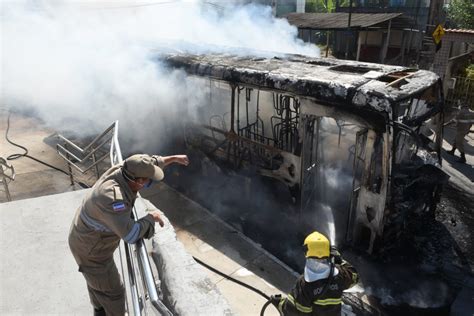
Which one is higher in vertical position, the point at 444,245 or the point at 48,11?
the point at 48,11

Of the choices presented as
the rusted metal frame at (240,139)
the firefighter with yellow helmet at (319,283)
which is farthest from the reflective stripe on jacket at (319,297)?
the rusted metal frame at (240,139)

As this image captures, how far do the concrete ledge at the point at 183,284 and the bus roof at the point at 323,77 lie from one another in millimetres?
2797

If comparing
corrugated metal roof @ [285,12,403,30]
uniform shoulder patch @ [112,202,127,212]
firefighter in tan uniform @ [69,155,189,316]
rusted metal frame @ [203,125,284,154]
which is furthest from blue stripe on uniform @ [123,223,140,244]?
corrugated metal roof @ [285,12,403,30]

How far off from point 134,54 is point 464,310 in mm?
7952

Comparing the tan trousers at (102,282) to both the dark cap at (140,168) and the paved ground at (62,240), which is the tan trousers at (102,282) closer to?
the paved ground at (62,240)

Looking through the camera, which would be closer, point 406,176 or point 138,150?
point 406,176

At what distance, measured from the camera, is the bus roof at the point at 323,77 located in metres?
4.79

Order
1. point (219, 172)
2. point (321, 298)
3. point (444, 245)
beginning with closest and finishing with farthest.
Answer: point (321, 298)
point (444, 245)
point (219, 172)

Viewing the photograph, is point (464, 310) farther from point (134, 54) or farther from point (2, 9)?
point (2, 9)

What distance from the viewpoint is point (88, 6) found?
13594mm

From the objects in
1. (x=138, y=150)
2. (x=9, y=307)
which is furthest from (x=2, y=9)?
(x=9, y=307)

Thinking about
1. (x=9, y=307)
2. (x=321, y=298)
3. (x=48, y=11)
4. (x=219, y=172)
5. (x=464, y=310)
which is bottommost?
(x=464, y=310)

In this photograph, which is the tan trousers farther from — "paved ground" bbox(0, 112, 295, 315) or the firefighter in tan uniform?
"paved ground" bbox(0, 112, 295, 315)

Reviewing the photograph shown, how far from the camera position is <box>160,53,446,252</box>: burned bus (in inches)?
193
